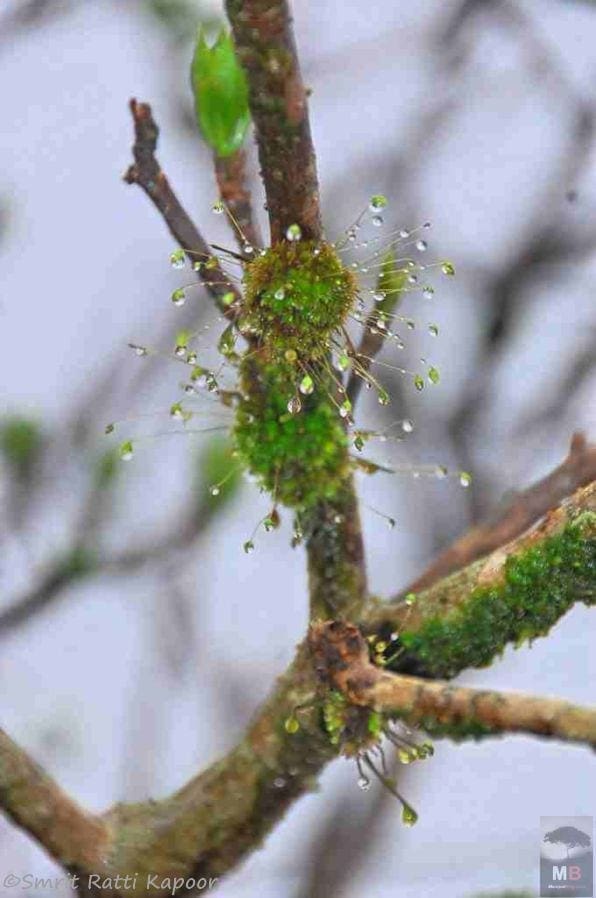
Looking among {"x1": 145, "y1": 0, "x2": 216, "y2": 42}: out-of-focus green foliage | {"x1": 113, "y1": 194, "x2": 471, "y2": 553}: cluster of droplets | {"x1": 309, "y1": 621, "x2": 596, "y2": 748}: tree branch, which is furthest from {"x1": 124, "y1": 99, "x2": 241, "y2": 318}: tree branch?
{"x1": 145, "y1": 0, "x2": 216, "y2": 42}: out-of-focus green foliage

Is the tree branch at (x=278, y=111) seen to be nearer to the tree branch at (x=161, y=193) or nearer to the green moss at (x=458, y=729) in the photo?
the tree branch at (x=161, y=193)

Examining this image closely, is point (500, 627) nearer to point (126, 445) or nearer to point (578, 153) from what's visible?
point (126, 445)

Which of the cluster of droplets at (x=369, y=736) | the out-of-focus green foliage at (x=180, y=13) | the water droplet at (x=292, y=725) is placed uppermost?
the out-of-focus green foliage at (x=180, y=13)

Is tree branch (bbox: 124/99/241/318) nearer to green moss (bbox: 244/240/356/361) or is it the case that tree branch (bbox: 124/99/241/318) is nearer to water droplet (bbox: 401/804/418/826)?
green moss (bbox: 244/240/356/361)

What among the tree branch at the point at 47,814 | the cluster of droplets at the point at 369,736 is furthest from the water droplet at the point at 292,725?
the tree branch at the point at 47,814

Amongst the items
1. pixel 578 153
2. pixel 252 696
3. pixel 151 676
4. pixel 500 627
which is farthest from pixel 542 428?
pixel 500 627

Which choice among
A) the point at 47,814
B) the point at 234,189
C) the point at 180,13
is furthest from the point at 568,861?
the point at 180,13
